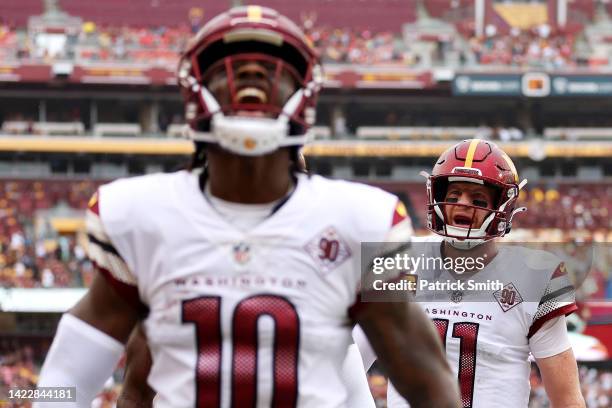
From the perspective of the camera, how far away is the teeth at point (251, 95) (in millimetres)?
2396

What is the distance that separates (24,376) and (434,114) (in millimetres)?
16939

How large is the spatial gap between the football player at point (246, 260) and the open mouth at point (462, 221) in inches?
66.1

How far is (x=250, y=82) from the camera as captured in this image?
2.43 m

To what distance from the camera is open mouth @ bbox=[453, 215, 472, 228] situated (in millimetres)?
4207

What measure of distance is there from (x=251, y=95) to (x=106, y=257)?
0.48m

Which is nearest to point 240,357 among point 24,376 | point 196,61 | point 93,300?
point 93,300

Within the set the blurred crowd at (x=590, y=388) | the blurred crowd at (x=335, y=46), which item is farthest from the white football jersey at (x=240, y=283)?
the blurred crowd at (x=335, y=46)

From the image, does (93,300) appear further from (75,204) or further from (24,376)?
(75,204)

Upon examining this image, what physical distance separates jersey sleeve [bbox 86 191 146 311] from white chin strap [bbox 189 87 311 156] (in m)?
0.32

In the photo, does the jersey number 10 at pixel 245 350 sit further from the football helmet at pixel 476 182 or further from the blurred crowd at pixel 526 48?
the blurred crowd at pixel 526 48

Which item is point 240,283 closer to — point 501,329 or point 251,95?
point 251,95

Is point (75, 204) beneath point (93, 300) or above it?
beneath

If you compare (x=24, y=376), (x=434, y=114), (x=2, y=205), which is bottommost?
(x=24, y=376)

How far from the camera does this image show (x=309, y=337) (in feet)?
7.93
